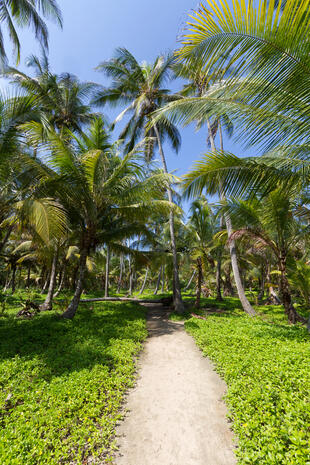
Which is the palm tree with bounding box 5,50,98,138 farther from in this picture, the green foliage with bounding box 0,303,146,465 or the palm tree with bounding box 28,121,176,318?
the green foliage with bounding box 0,303,146,465

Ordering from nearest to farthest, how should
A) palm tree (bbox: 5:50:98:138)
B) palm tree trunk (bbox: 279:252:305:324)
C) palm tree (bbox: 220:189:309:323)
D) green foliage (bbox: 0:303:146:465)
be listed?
1. green foliage (bbox: 0:303:146:465)
2. palm tree (bbox: 220:189:309:323)
3. palm tree trunk (bbox: 279:252:305:324)
4. palm tree (bbox: 5:50:98:138)

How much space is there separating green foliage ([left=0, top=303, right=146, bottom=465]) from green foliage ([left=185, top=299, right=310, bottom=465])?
1.86m

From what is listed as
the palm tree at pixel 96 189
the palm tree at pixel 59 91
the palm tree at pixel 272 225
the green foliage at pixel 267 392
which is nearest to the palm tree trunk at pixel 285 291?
the palm tree at pixel 272 225

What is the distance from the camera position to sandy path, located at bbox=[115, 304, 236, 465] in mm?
2455

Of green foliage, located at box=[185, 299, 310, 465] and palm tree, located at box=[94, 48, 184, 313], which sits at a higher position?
palm tree, located at box=[94, 48, 184, 313]

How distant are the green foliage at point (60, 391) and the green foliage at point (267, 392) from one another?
186 centimetres

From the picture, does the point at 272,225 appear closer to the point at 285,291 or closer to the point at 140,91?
the point at 285,291

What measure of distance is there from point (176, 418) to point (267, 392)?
149 cm

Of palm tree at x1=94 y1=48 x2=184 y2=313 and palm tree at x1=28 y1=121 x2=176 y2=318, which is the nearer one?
palm tree at x1=28 y1=121 x2=176 y2=318

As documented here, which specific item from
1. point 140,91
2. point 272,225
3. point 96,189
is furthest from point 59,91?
point 272,225

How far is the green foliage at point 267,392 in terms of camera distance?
7.14ft

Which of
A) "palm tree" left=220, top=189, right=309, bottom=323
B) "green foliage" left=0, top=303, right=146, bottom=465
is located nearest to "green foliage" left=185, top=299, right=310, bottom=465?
"green foliage" left=0, top=303, right=146, bottom=465

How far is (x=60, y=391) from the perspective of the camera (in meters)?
3.43

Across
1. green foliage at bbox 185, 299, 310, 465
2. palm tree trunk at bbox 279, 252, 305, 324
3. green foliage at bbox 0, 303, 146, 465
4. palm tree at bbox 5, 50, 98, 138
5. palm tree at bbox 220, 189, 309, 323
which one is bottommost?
green foliage at bbox 0, 303, 146, 465
